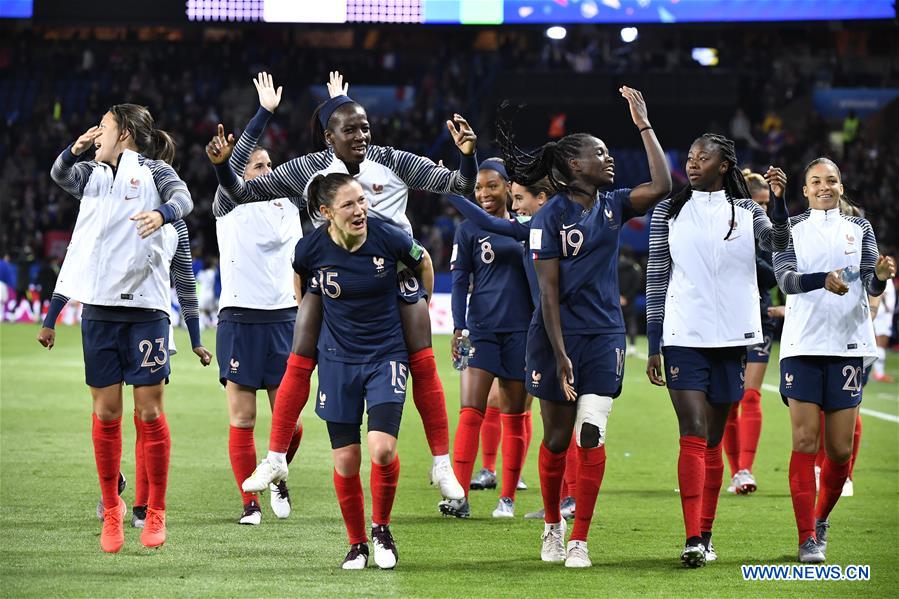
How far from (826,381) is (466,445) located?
8.73 ft

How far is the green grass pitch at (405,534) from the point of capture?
663 centimetres

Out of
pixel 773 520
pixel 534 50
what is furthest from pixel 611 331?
pixel 534 50

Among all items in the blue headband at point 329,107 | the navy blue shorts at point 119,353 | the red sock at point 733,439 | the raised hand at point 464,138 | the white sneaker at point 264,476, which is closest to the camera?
the white sneaker at point 264,476

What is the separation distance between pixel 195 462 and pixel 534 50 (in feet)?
96.0

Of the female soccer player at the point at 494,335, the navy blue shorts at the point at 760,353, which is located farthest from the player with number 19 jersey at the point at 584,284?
the navy blue shorts at the point at 760,353

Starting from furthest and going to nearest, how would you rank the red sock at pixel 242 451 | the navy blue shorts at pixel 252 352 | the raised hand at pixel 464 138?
the navy blue shorts at pixel 252 352
the red sock at pixel 242 451
the raised hand at pixel 464 138

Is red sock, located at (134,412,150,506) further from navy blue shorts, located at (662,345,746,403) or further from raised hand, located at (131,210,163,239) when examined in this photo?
navy blue shorts, located at (662,345,746,403)

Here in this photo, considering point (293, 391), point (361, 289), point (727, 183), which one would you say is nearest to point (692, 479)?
point (727, 183)

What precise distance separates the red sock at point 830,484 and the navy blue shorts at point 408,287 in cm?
266

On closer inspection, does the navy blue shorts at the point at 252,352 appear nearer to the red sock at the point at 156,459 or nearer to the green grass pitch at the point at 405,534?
the green grass pitch at the point at 405,534

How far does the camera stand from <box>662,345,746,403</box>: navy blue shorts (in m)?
7.23

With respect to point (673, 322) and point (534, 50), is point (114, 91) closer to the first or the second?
point (534, 50)

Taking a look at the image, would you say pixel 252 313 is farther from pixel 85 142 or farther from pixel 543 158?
pixel 543 158

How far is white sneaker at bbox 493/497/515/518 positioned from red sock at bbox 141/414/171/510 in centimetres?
240
